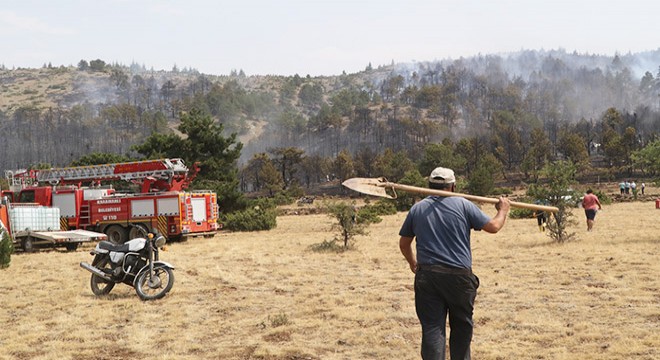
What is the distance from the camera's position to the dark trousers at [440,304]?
5.17m

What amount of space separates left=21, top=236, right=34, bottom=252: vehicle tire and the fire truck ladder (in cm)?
458

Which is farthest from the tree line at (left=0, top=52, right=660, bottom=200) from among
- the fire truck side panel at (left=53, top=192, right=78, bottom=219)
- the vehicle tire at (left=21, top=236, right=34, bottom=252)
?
the vehicle tire at (left=21, top=236, right=34, bottom=252)

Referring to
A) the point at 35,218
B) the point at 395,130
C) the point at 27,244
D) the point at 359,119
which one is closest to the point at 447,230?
the point at 27,244

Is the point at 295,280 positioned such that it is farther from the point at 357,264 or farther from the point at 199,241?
the point at 199,241

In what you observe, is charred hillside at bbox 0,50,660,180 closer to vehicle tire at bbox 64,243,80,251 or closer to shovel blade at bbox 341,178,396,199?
vehicle tire at bbox 64,243,80,251

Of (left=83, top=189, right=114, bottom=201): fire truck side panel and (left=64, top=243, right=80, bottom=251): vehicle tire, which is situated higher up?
(left=83, top=189, right=114, bottom=201): fire truck side panel

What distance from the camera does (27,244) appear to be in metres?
20.6

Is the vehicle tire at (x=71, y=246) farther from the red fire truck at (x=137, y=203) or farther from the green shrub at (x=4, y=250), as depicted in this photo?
the green shrub at (x=4, y=250)

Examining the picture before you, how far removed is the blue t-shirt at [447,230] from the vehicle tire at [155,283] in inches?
256

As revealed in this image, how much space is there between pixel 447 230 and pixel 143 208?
62.3ft

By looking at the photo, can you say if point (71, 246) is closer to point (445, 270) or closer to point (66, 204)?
point (66, 204)

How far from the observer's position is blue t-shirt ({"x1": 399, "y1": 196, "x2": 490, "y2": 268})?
206 inches

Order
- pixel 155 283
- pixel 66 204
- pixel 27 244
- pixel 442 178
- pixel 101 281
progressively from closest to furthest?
pixel 442 178
pixel 155 283
pixel 101 281
pixel 27 244
pixel 66 204

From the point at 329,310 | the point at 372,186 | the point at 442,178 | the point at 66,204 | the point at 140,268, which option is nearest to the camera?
the point at 442,178
